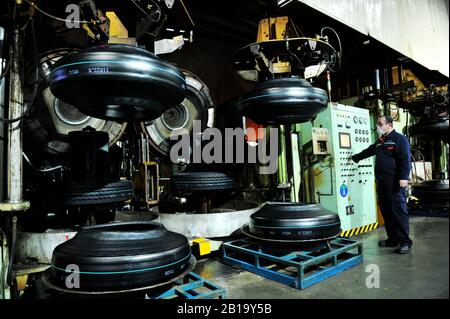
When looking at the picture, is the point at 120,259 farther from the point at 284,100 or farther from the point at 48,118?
the point at 48,118

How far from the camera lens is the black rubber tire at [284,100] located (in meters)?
2.15

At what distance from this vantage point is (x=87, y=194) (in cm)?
192

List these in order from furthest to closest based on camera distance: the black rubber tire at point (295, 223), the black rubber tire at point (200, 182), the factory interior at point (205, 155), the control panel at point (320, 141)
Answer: the control panel at point (320, 141) < the black rubber tire at point (200, 182) < the black rubber tire at point (295, 223) < the factory interior at point (205, 155)

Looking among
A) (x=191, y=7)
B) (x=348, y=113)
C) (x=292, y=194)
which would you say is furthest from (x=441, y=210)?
(x=191, y=7)

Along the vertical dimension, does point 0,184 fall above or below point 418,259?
above

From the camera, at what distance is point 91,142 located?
2154mm

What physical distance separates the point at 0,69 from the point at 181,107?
202 centimetres

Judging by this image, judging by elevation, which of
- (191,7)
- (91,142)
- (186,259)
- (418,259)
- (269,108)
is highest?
(191,7)

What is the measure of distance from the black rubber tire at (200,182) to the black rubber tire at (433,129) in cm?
406

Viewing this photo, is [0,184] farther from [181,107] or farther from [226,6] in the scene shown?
[226,6]

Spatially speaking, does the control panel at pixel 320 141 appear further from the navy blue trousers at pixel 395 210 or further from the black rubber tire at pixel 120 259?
the black rubber tire at pixel 120 259

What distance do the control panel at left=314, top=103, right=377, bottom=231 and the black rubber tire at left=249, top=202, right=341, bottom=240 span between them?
42.9 inches

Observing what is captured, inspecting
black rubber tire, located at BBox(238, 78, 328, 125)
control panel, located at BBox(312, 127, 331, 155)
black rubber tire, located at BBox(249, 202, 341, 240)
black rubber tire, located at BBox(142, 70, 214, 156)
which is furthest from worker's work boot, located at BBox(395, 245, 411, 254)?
black rubber tire, located at BBox(142, 70, 214, 156)

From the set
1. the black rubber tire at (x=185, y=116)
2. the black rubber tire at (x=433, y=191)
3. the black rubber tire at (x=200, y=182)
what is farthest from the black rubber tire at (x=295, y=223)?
the black rubber tire at (x=433, y=191)
